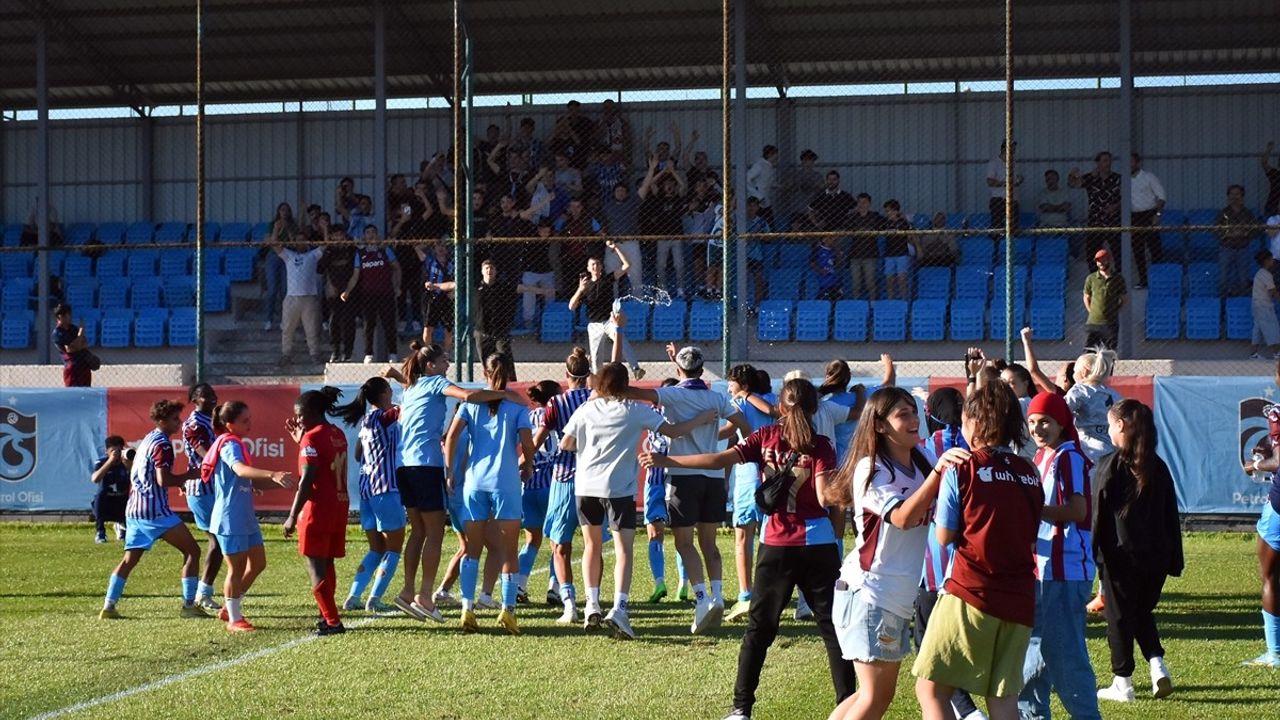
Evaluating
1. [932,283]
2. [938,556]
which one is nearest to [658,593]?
[938,556]

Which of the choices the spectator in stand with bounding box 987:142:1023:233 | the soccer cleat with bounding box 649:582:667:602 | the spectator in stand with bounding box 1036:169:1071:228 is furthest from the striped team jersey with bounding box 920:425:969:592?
the spectator in stand with bounding box 1036:169:1071:228

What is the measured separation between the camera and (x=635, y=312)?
910 inches

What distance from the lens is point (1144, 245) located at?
22547 millimetres

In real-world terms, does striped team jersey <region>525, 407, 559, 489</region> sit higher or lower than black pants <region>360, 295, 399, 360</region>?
lower

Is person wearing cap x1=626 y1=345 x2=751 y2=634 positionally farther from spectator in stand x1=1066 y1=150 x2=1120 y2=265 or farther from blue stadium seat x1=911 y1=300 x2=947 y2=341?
spectator in stand x1=1066 y1=150 x2=1120 y2=265

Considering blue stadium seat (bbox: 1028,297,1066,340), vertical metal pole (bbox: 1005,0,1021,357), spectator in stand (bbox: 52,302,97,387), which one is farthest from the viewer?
blue stadium seat (bbox: 1028,297,1066,340)

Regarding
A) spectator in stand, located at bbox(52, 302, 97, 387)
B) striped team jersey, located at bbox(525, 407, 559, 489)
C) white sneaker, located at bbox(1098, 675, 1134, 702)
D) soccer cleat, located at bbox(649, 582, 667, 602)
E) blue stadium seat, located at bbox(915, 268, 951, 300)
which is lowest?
soccer cleat, located at bbox(649, 582, 667, 602)

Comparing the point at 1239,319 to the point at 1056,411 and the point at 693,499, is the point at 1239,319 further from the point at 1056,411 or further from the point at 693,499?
the point at 1056,411

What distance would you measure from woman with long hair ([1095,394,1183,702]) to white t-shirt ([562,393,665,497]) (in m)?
3.12

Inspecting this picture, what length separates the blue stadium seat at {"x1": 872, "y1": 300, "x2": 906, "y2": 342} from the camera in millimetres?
22500

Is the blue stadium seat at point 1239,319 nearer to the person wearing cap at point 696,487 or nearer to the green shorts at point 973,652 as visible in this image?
the person wearing cap at point 696,487

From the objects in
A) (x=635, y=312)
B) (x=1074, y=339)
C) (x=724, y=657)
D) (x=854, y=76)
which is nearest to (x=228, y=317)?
(x=635, y=312)

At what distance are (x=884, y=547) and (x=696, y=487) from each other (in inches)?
184

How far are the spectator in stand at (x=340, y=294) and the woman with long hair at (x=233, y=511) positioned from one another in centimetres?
1030
